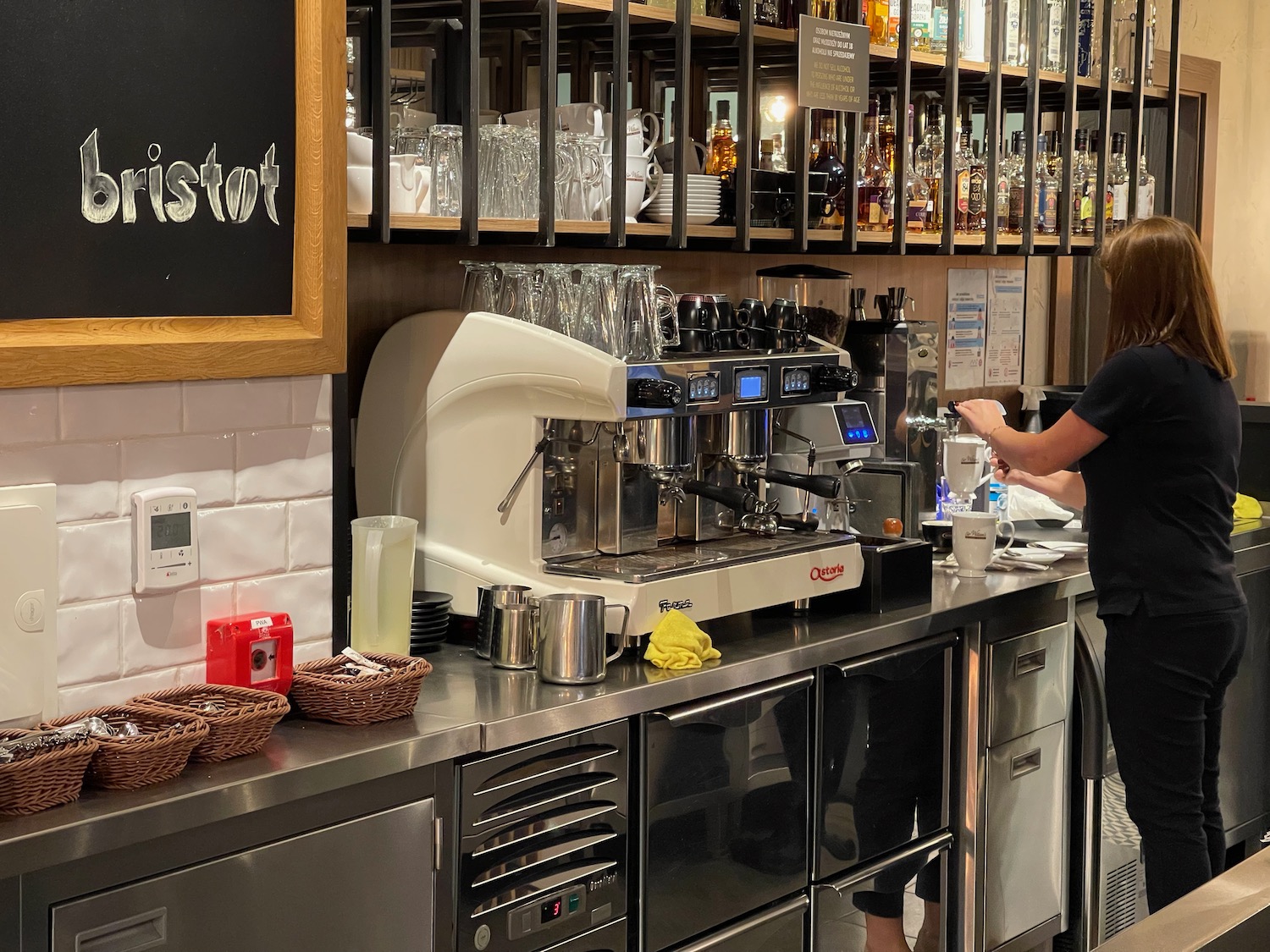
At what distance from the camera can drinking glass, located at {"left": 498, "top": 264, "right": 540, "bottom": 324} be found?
107 inches

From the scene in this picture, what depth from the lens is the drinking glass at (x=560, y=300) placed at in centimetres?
271

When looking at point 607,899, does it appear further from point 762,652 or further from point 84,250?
point 84,250

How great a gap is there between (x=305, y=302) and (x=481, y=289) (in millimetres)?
549

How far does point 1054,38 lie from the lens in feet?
13.4

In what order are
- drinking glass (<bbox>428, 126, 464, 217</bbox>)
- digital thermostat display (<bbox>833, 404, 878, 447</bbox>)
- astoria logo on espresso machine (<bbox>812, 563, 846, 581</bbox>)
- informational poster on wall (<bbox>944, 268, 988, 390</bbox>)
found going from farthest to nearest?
informational poster on wall (<bbox>944, 268, 988, 390</bbox>), digital thermostat display (<bbox>833, 404, 878, 447</bbox>), astoria logo on espresso machine (<bbox>812, 563, 846, 581</bbox>), drinking glass (<bbox>428, 126, 464, 217</bbox>)

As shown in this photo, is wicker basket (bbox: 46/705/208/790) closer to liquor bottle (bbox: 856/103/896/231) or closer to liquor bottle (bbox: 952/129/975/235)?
liquor bottle (bbox: 856/103/896/231)

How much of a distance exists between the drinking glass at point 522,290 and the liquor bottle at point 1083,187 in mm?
2112

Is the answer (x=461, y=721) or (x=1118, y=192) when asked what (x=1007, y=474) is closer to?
(x=1118, y=192)

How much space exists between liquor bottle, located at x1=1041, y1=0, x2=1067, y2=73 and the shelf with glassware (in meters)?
0.04

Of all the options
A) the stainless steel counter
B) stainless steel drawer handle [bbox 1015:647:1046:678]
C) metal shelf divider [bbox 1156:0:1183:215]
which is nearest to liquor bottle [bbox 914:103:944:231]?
metal shelf divider [bbox 1156:0:1183:215]

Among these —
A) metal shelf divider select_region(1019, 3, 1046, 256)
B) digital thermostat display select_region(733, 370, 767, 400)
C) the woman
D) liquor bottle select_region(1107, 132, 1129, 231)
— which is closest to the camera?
digital thermostat display select_region(733, 370, 767, 400)

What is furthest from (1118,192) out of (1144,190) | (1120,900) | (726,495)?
(726,495)

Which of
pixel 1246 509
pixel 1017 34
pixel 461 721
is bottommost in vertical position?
pixel 461 721

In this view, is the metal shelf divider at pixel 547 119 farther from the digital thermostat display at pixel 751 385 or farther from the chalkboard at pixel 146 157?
the chalkboard at pixel 146 157
